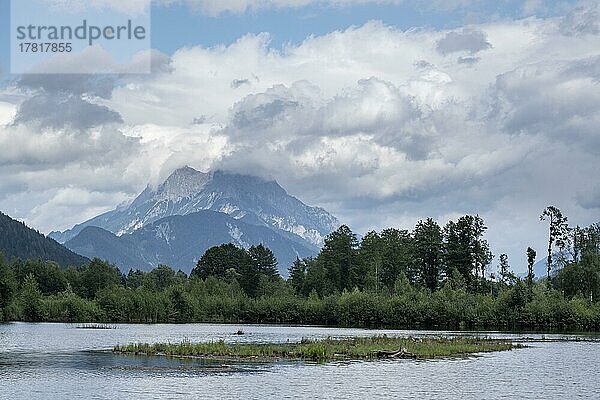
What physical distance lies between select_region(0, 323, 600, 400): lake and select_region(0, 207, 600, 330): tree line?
54.4 metres

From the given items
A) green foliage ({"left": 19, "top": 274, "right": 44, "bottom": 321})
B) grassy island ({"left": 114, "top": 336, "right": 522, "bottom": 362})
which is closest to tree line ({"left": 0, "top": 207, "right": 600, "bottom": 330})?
green foliage ({"left": 19, "top": 274, "right": 44, "bottom": 321})

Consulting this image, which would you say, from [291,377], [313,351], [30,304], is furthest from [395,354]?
[30,304]

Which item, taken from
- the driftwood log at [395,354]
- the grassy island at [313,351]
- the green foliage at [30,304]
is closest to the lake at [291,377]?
the grassy island at [313,351]

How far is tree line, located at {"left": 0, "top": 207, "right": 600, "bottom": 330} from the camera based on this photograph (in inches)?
5330

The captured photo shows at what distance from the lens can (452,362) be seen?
72.6 meters

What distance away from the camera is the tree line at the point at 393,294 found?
444 feet

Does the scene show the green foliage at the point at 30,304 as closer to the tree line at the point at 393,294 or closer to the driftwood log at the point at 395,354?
the tree line at the point at 393,294

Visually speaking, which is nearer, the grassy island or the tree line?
the grassy island

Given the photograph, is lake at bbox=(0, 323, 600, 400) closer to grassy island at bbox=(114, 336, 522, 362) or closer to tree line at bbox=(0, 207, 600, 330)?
grassy island at bbox=(114, 336, 522, 362)

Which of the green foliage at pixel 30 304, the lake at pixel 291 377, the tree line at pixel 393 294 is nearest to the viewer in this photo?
the lake at pixel 291 377

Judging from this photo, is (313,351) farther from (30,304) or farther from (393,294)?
(30,304)

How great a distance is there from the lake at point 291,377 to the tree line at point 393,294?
54366mm

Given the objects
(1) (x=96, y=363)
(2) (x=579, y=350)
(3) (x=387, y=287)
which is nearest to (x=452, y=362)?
(2) (x=579, y=350)

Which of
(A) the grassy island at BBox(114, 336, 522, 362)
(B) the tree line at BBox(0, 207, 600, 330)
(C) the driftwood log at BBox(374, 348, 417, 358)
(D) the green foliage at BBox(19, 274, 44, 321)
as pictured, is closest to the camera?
(A) the grassy island at BBox(114, 336, 522, 362)
